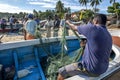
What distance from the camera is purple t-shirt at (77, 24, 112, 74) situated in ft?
10.7

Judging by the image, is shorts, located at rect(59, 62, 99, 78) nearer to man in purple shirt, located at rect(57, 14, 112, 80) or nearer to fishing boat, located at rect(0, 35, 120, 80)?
man in purple shirt, located at rect(57, 14, 112, 80)

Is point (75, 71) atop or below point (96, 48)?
below

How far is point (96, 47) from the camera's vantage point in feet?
10.8

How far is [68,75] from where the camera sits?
11.8 ft

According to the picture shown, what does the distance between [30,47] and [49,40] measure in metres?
0.74

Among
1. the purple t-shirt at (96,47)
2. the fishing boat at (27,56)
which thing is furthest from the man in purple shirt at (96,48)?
the fishing boat at (27,56)

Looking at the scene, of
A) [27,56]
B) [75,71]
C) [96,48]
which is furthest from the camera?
[27,56]

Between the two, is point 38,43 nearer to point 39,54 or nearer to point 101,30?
point 39,54

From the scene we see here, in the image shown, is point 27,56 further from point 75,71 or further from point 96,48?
point 96,48

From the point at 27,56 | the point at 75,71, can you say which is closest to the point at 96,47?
the point at 75,71

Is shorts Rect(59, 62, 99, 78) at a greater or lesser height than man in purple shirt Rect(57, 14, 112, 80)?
lesser

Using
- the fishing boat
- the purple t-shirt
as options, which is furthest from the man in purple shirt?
the fishing boat

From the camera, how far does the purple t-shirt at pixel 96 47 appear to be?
3.25 meters

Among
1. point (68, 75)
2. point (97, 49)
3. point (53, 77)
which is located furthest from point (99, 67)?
point (53, 77)
